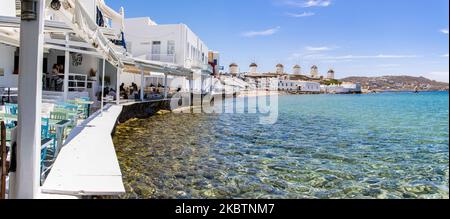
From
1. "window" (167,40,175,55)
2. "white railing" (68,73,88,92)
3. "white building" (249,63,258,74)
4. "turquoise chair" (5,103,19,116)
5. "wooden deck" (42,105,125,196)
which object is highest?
"white building" (249,63,258,74)

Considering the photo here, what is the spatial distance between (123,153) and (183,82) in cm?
2880

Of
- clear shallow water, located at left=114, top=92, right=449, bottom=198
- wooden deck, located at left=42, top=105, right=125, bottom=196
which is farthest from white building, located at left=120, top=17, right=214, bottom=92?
wooden deck, located at left=42, top=105, right=125, bottom=196

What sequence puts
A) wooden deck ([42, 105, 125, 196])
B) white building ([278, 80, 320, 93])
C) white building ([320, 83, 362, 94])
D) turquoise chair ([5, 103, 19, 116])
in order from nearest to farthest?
1. wooden deck ([42, 105, 125, 196])
2. turquoise chair ([5, 103, 19, 116])
3. white building ([278, 80, 320, 93])
4. white building ([320, 83, 362, 94])

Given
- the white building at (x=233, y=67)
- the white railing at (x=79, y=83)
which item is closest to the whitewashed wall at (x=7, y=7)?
the white railing at (x=79, y=83)

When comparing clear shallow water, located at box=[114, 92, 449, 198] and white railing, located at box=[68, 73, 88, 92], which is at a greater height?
white railing, located at box=[68, 73, 88, 92]

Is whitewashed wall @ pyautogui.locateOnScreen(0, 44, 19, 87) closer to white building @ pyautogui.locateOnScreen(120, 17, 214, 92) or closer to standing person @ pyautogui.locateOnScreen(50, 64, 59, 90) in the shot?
standing person @ pyautogui.locateOnScreen(50, 64, 59, 90)

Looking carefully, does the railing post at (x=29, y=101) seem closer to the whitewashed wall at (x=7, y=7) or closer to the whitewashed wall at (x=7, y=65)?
the whitewashed wall at (x=7, y=7)

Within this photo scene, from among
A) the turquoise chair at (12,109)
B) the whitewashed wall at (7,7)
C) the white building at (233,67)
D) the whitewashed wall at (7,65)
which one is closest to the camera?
the turquoise chair at (12,109)

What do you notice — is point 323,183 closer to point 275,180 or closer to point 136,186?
point 275,180

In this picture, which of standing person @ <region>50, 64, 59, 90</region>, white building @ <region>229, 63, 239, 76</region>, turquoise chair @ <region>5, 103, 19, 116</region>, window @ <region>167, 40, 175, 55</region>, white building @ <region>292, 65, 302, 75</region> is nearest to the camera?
turquoise chair @ <region>5, 103, 19, 116</region>

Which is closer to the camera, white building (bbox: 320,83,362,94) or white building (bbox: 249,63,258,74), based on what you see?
white building (bbox: 320,83,362,94)

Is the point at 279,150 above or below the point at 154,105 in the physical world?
below
